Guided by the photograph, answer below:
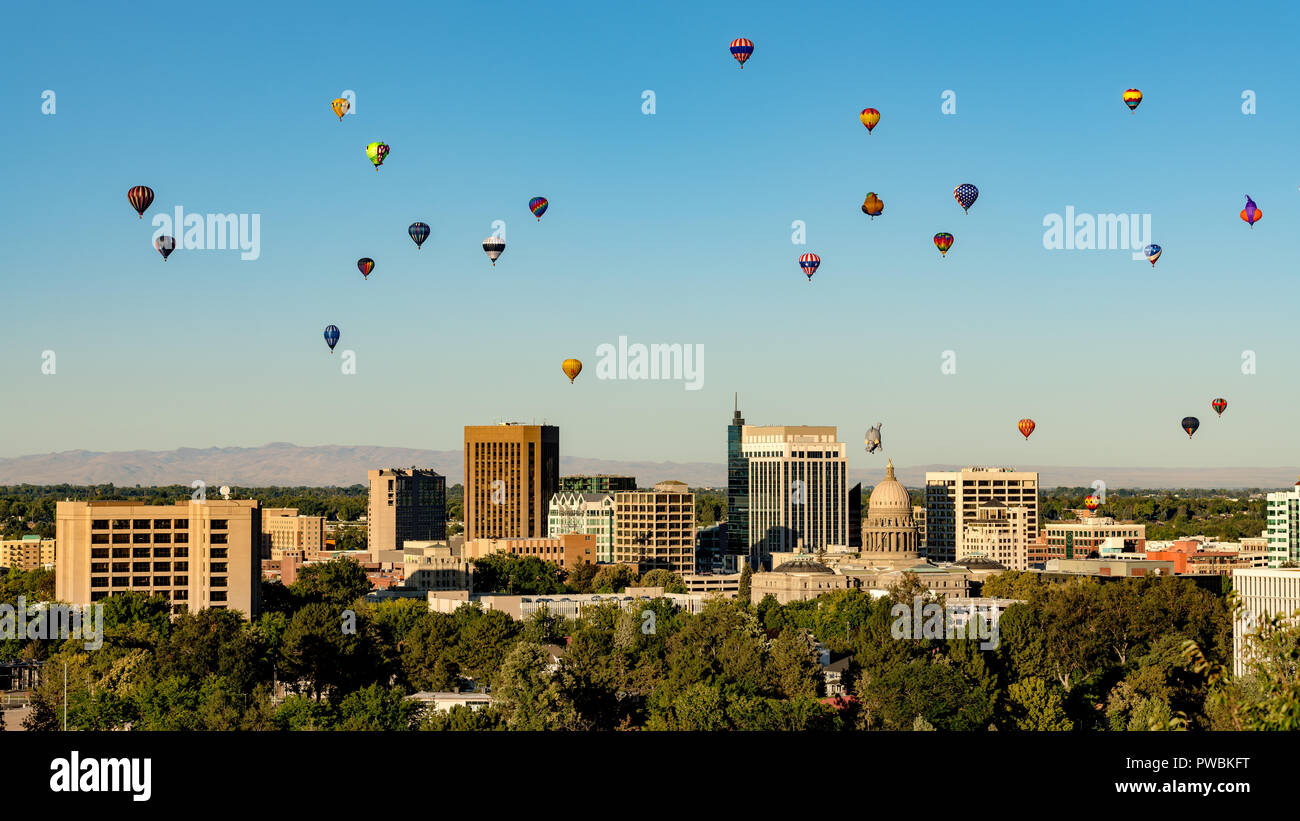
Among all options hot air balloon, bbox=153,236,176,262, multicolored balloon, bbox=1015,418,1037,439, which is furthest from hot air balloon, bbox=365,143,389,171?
multicolored balloon, bbox=1015,418,1037,439

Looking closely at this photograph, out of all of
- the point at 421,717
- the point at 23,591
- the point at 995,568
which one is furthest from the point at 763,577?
the point at 421,717

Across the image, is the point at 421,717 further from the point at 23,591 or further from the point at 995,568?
the point at 995,568

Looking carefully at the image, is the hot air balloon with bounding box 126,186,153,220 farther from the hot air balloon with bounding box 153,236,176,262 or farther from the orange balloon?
the orange balloon

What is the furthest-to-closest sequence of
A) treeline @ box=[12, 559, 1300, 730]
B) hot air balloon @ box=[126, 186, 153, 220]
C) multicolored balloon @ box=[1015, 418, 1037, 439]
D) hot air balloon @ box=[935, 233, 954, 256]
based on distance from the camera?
1. multicolored balloon @ box=[1015, 418, 1037, 439]
2. hot air balloon @ box=[935, 233, 954, 256]
3. hot air balloon @ box=[126, 186, 153, 220]
4. treeline @ box=[12, 559, 1300, 730]

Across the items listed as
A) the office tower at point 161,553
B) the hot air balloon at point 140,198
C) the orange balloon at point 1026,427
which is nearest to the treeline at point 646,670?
the office tower at point 161,553

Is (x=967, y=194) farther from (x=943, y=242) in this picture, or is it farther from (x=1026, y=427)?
Result: (x=1026, y=427)

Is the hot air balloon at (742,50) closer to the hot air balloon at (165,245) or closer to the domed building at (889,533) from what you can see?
the hot air balloon at (165,245)
